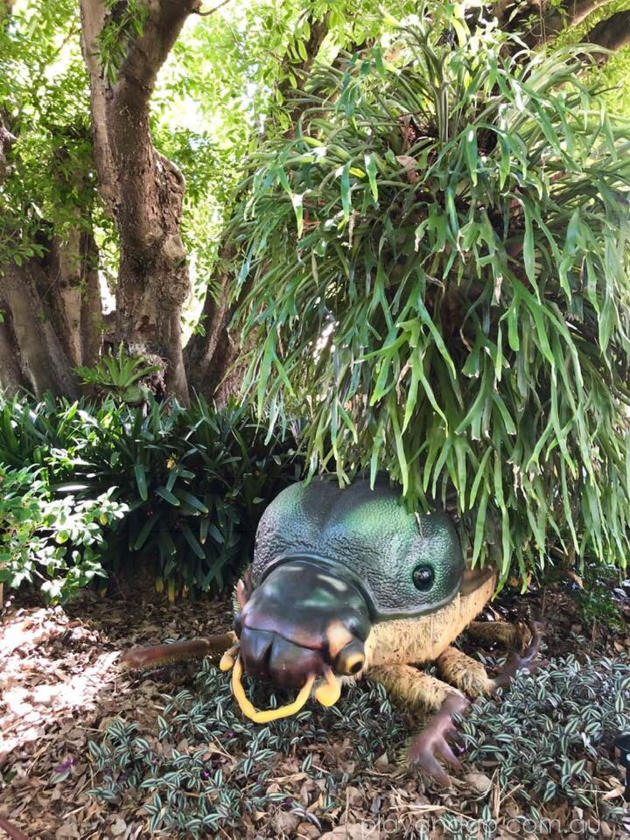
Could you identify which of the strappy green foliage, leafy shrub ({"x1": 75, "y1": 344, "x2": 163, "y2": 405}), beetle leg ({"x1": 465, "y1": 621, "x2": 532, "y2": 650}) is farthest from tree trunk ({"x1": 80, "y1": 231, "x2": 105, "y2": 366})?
beetle leg ({"x1": 465, "y1": 621, "x2": 532, "y2": 650})

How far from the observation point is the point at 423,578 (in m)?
1.70

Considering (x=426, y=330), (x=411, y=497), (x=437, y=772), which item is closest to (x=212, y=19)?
(x=426, y=330)

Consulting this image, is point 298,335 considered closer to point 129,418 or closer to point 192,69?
point 129,418

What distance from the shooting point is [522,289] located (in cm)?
147

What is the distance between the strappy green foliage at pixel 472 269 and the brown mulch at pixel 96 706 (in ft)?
2.13

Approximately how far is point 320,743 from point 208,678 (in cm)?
42

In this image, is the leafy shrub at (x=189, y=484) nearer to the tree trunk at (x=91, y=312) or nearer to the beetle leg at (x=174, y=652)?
the beetle leg at (x=174, y=652)

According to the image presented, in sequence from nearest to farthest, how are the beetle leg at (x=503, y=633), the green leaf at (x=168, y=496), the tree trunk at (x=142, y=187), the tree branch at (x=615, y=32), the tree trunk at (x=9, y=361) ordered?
1. the beetle leg at (x=503, y=633)
2. the green leaf at (x=168, y=496)
3. the tree trunk at (x=142, y=187)
4. the tree branch at (x=615, y=32)
5. the tree trunk at (x=9, y=361)

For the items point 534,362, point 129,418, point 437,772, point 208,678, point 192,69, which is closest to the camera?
point 437,772

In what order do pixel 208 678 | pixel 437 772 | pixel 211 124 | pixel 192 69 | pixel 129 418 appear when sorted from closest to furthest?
pixel 437 772, pixel 208 678, pixel 129 418, pixel 192 69, pixel 211 124

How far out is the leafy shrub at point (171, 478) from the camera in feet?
8.42

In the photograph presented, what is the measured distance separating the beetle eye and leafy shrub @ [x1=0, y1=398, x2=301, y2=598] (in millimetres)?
965

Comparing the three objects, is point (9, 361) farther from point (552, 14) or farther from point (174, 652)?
point (552, 14)

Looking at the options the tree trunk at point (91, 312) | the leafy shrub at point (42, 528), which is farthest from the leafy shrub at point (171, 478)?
the tree trunk at point (91, 312)
